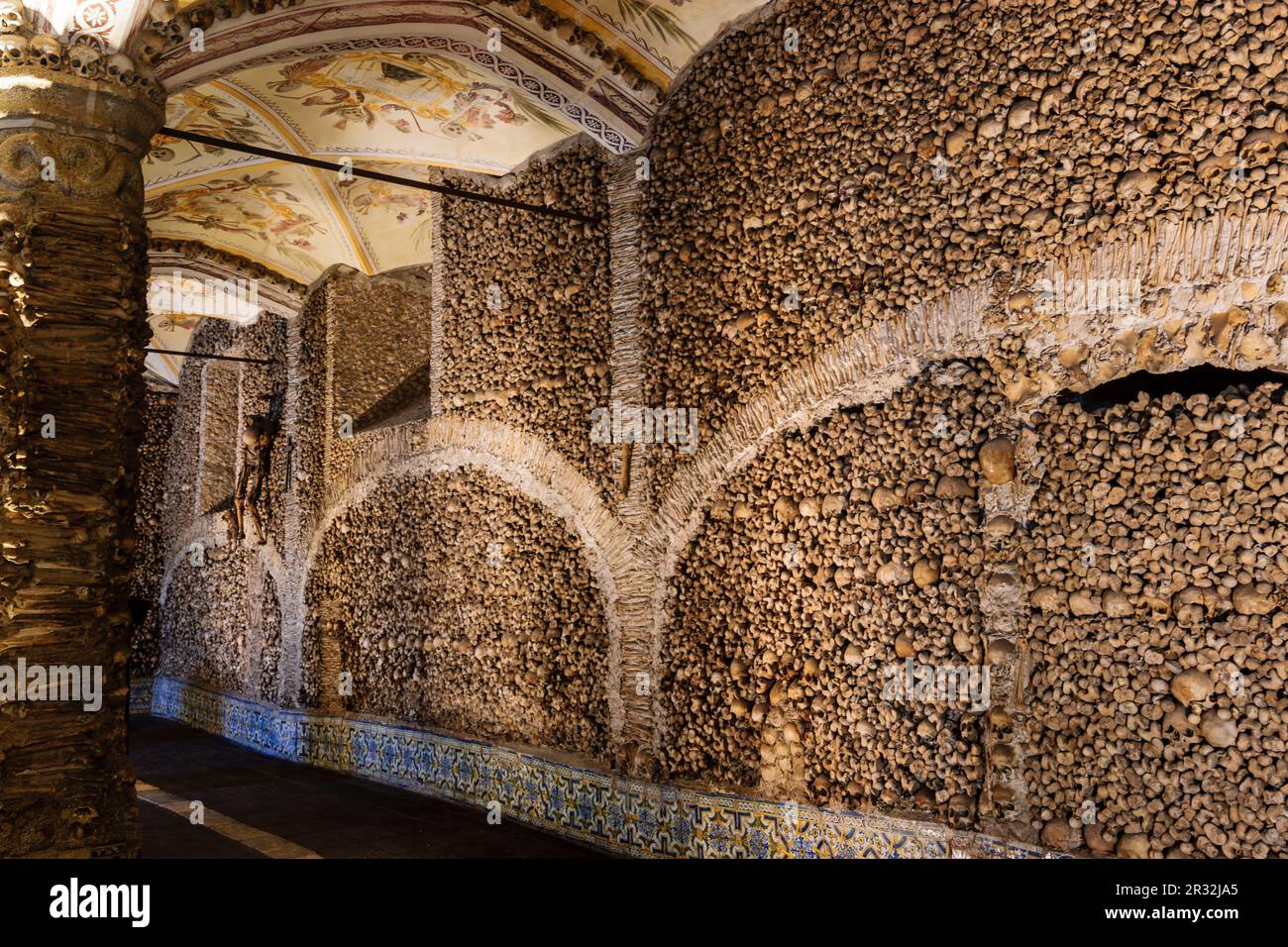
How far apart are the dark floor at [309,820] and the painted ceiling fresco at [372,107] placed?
445 cm

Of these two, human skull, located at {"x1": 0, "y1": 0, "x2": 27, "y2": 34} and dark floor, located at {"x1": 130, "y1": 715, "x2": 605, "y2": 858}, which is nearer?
human skull, located at {"x1": 0, "y1": 0, "x2": 27, "y2": 34}

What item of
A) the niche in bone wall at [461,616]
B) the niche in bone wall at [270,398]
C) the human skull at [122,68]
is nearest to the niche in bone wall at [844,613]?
the niche in bone wall at [461,616]

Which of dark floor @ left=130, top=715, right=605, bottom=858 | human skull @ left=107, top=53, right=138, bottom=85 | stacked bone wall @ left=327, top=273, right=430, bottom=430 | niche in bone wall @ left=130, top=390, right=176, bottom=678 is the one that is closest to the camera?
human skull @ left=107, top=53, right=138, bottom=85

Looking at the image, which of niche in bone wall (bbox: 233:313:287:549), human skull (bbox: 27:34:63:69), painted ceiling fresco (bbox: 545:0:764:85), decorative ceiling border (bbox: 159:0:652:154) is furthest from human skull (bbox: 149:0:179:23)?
niche in bone wall (bbox: 233:313:287:549)

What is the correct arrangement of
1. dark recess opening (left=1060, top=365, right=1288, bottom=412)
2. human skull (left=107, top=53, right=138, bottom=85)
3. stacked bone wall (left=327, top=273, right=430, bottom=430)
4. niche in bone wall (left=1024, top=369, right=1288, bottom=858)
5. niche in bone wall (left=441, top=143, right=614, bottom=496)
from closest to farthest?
niche in bone wall (left=1024, top=369, right=1288, bottom=858) < dark recess opening (left=1060, top=365, right=1288, bottom=412) < human skull (left=107, top=53, right=138, bottom=85) < niche in bone wall (left=441, top=143, right=614, bottom=496) < stacked bone wall (left=327, top=273, right=430, bottom=430)

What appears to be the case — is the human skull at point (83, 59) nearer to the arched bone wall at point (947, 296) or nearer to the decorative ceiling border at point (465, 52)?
the decorative ceiling border at point (465, 52)

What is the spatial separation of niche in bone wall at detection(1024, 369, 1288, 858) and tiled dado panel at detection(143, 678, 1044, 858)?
473 mm

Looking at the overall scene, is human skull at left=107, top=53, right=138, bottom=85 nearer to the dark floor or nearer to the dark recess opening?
the dark floor

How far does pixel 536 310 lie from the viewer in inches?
282

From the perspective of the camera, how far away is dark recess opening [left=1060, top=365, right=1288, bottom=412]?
393 cm

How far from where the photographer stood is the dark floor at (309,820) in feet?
20.0

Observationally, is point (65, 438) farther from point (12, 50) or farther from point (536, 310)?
point (536, 310)

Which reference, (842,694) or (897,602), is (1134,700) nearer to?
(897,602)
